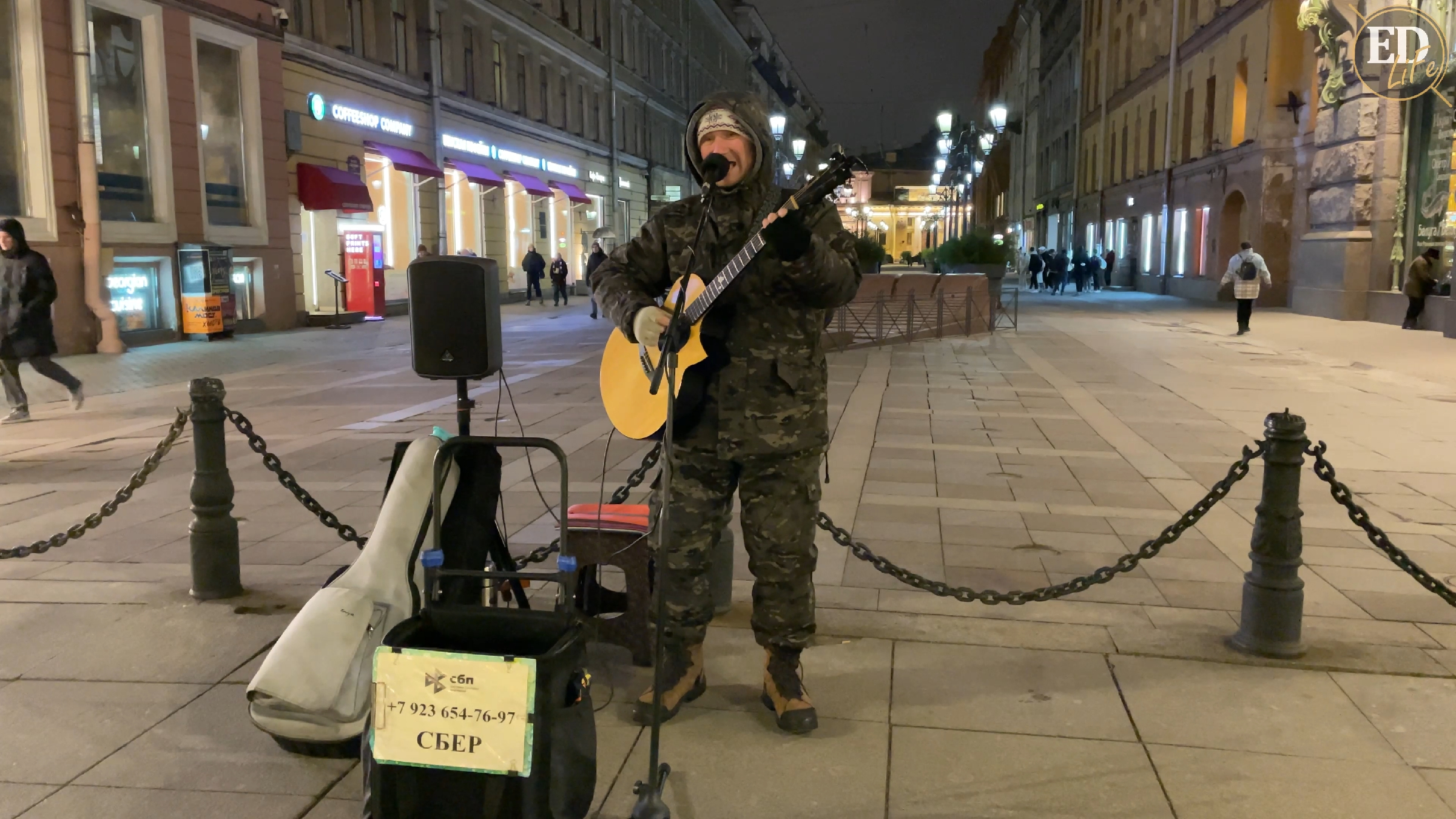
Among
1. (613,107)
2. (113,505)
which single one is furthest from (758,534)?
(613,107)

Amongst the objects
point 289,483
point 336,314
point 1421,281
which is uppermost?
point 1421,281

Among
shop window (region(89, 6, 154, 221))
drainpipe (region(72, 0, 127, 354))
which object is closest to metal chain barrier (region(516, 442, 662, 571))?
drainpipe (region(72, 0, 127, 354))

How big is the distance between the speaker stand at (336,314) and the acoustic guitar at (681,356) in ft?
61.6

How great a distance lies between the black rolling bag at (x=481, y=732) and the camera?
2.49 m

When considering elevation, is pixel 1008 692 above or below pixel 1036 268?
below

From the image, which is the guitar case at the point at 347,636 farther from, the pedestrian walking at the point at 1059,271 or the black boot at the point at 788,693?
the pedestrian walking at the point at 1059,271

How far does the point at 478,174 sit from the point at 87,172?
1390 centimetres

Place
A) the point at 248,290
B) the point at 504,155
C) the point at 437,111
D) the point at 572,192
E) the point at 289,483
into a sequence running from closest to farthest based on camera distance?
1. the point at 289,483
2. the point at 248,290
3. the point at 437,111
4. the point at 504,155
5. the point at 572,192

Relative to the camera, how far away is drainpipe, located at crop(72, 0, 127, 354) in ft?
49.4

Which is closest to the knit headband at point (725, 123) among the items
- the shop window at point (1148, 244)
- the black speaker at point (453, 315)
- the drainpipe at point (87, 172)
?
the black speaker at point (453, 315)

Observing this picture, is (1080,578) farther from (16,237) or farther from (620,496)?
(16,237)

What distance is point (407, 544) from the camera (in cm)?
328

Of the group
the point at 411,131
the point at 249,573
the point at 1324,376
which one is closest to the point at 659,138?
the point at 411,131

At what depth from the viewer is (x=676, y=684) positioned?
11.7ft
